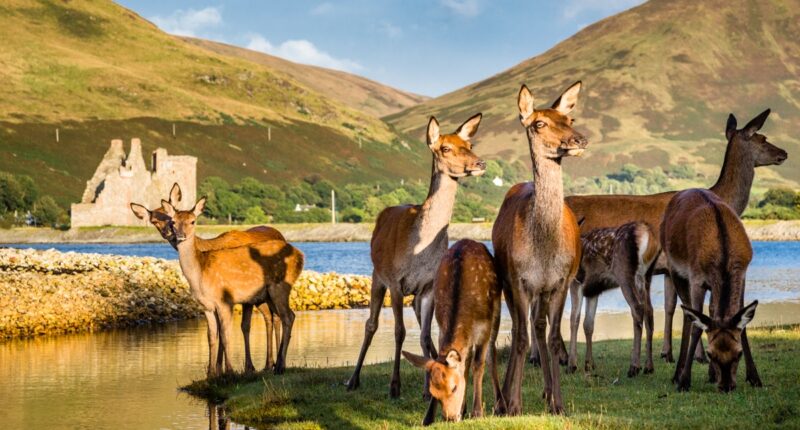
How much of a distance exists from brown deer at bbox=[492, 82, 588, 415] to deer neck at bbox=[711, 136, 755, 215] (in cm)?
612

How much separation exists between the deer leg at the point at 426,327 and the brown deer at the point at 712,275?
10.4 feet

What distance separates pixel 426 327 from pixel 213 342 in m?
5.44

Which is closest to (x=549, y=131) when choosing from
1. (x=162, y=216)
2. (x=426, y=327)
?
(x=426, y=327)

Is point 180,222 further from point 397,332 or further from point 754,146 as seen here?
point 754,146

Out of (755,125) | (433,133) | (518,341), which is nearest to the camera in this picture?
(518,341)

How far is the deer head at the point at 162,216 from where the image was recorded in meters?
17.2

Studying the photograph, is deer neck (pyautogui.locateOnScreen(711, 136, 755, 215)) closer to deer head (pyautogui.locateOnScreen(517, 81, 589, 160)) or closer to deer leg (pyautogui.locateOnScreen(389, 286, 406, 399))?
deer leg (pyautogui.locateOnScreen(389, 286, 406, 399))

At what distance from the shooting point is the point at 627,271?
16047 millimetres

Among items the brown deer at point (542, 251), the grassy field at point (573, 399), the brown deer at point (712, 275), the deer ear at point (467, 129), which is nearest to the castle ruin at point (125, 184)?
the grassy field at point (573, 399)

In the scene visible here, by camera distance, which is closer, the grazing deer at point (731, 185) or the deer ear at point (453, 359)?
the deer ear at point (453, 359)

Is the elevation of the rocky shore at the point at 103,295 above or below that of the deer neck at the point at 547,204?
below

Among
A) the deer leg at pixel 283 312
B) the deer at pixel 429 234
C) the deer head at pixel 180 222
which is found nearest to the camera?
the deer at pixel 429 234

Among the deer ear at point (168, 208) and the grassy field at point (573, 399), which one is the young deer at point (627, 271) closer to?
the grassy field at point (573, 399)

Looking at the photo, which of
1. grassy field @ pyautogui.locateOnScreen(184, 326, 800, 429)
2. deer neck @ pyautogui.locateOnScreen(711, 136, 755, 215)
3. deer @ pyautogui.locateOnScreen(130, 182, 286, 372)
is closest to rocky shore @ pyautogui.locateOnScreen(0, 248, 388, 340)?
deer @ pyautogui.locateOnScreen(130, 182, 286, 372)
